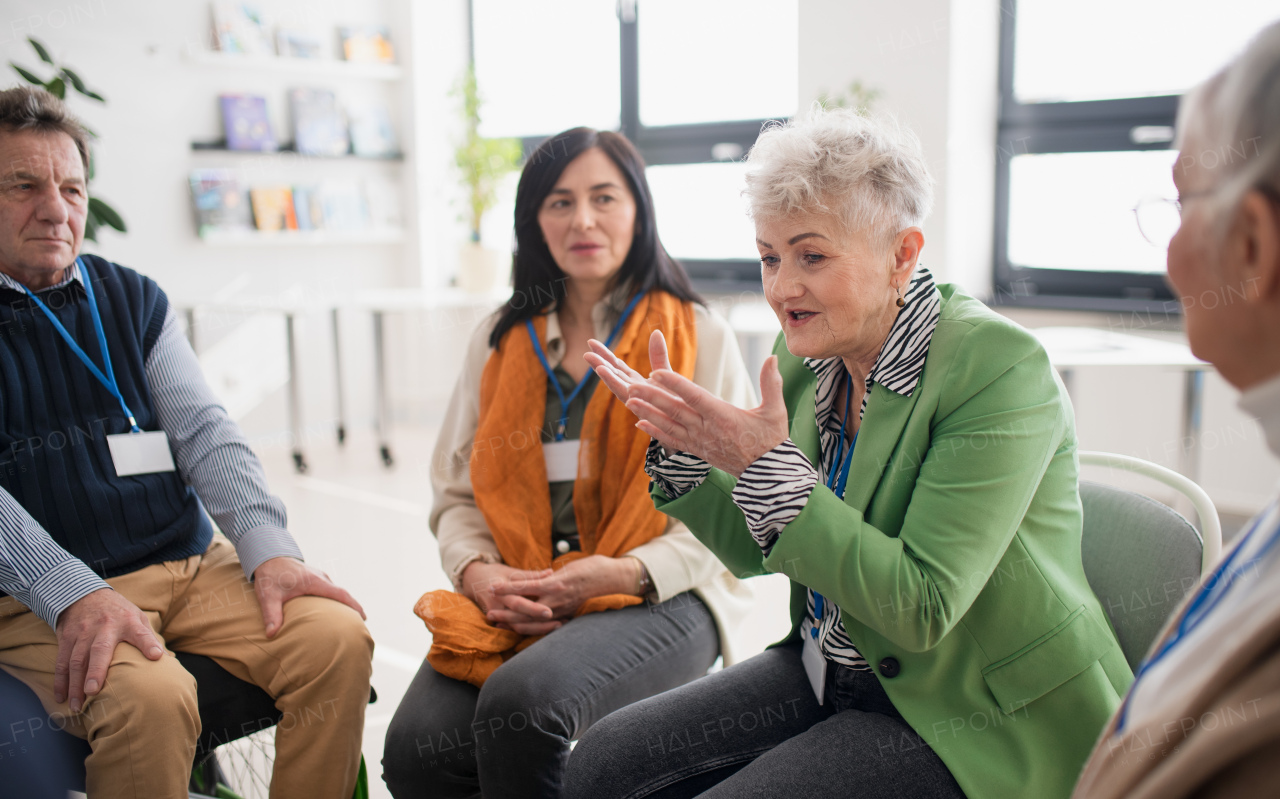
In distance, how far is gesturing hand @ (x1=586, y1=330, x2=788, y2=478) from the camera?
3.57ft

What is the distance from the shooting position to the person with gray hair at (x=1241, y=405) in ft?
1.91

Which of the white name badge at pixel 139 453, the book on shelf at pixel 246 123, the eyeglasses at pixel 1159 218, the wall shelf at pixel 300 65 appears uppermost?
the wall shelf at pixel 300 65

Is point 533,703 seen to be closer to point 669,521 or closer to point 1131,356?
point 669,521

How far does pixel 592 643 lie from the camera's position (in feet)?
4.77

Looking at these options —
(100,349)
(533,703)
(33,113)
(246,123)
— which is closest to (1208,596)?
(533,703)

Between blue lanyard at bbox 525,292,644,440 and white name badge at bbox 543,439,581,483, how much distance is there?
29mm

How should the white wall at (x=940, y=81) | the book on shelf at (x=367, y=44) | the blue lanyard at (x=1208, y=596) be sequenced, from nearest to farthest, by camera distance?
1. the blue lanyard at (x=1208, y=596)
2. the white wall at (x=940, y=81)
3. the book on shelf at (x=367, y=44)

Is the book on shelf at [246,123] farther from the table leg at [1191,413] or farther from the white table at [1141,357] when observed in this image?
the table leg at [1191,413]

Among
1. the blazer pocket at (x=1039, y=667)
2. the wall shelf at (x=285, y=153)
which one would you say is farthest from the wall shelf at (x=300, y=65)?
the blazer pocket at (x=1039, y=667)

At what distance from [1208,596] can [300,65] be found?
5.52 meters

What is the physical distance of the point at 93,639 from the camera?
1.33 meters

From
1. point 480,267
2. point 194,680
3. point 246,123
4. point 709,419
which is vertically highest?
point 246,123

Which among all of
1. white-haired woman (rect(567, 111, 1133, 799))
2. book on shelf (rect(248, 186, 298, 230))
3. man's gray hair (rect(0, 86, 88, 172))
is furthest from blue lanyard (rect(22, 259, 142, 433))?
book on shelf (rect(248, 186, 298, 230))

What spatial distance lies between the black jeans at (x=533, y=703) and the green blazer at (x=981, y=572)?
0.42 metres
